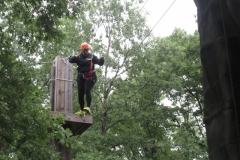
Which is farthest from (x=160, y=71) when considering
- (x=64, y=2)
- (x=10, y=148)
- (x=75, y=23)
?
(x=10, y=148)

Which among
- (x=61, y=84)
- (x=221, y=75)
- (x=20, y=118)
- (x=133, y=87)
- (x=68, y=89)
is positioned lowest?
(x=221, y=75)

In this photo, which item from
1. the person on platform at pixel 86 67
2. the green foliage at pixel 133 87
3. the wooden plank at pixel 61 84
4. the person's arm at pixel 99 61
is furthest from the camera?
the green foliage at pixel 133 87

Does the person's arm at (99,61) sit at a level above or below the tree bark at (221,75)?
above

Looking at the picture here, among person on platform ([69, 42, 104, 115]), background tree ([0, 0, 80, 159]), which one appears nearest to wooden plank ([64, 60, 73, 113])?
person on platform ([69, 42, 104, 115])

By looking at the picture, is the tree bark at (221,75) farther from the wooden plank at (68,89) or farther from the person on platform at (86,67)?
the person on platform at (86,67)

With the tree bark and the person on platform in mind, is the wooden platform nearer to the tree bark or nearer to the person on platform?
the person on platform

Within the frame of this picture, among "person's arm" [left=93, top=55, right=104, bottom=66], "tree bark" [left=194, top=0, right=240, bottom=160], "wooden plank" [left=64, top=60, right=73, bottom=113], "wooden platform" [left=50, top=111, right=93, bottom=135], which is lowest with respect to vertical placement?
"tree bark" [left=194, top=0, right=240, bottom=160]

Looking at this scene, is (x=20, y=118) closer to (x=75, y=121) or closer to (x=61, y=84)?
(x=75, y=121)

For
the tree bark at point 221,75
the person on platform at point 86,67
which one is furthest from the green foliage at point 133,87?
the tree bark at point 221,75

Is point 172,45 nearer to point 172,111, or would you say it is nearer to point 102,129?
point 172,111

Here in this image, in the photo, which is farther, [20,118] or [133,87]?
[133,87]

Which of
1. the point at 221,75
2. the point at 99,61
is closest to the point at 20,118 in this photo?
the point at 99,61

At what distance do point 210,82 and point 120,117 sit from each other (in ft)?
41.3

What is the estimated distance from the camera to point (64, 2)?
775 centimetres
